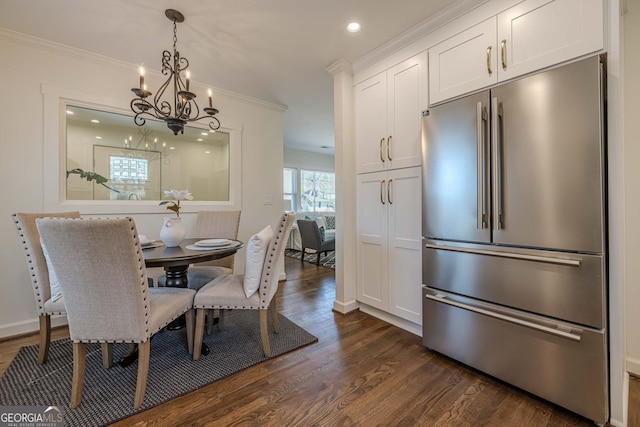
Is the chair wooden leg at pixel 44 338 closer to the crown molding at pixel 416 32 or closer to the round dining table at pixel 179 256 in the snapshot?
the round dining table at pixel 179 256

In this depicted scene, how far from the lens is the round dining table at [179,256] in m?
1.69

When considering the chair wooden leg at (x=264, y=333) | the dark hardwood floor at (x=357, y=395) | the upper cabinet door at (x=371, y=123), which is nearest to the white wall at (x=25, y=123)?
the dark hardwood floor at (x=357, y=395)

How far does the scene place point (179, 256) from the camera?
1.74 meters

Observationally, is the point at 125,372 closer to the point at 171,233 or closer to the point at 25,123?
the point at 171,233

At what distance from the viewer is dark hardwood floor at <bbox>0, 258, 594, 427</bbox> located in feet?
4.43

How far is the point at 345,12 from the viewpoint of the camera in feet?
6.54

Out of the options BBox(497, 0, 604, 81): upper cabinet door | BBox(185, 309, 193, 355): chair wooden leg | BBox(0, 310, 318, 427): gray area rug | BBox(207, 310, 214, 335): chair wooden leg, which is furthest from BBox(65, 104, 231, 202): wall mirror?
BBox(497, 0, 604, 81): upper cabinet door

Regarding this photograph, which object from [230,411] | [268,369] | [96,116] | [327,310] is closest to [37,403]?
[230,411]

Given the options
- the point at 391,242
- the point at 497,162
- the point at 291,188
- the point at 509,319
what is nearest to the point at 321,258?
the point at 291,188

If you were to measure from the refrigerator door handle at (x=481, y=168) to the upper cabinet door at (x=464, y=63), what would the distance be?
0.29 m

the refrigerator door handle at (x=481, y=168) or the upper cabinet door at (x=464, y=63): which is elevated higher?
the upper cabinet door at (x=464, y=63)

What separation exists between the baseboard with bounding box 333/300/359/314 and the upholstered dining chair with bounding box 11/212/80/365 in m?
2.13

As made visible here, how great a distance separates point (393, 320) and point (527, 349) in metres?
1.10

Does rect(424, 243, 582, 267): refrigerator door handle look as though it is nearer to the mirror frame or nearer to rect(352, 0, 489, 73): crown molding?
Answer: rect(352, 0, 489, 73): crown molding
